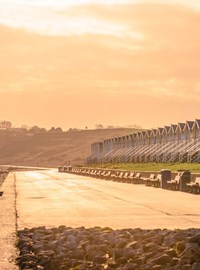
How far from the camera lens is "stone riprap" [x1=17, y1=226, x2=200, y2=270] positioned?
11758mm

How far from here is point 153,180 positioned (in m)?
51.6

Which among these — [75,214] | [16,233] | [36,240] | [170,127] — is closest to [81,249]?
[36,240]

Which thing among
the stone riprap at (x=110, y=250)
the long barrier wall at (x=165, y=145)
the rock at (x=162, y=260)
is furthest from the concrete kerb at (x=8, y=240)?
the long barrier wall at (x=165, y=145)

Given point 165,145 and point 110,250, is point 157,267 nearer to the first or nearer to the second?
point 110,250

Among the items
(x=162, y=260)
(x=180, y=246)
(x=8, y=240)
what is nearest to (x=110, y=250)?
(x=180, y=246)

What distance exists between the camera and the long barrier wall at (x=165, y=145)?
3951 inches

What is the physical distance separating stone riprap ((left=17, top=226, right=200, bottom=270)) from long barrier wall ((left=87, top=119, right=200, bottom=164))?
75296 mm

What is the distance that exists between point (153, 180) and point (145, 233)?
36.2m

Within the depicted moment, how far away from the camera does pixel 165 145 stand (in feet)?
404

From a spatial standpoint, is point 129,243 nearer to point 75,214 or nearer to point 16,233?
point 16,233

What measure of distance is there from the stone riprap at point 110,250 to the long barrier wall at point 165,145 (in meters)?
75.3

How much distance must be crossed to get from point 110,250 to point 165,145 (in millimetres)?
110393

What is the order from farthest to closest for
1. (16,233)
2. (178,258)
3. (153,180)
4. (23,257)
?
(153,180) → (16,233) → (23,257) → (178,258)

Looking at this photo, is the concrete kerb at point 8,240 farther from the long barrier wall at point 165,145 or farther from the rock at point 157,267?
the long barrier wall at point 165,145
